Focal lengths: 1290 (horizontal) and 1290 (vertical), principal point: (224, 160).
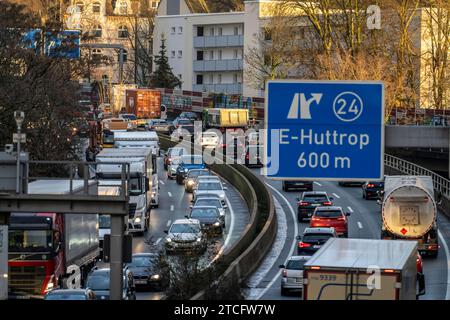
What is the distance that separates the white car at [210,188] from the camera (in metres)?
57.4

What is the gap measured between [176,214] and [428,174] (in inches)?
560

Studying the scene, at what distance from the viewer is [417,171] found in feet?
212

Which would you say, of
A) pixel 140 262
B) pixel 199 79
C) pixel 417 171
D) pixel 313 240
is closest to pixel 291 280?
pixel 140 262

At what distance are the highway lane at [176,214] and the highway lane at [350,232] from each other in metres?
1.86

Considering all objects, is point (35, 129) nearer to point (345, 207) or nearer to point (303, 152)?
point (345, 207)

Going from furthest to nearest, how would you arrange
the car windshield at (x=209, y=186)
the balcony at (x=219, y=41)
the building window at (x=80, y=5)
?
the building window at (x=80, y=5) < the balcony at (x=219, y=41) < the car windshield at (x=209, y=186)

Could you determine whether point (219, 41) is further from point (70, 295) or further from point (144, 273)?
point (70, 295)

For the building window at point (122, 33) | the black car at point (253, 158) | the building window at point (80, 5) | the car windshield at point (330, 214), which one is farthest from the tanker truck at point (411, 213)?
the building window at point (122, 33)

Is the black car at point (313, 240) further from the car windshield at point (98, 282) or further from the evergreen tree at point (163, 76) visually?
the evergreen tree at point (163, 76)

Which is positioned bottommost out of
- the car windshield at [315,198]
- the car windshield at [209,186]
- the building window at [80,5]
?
the car windshield at [315,198]

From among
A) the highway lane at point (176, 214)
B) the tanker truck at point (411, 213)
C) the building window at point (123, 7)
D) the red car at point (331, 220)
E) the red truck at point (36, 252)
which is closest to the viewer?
the red truck at point (36, 252)

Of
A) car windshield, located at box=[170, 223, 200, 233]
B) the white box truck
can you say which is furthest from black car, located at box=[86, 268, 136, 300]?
car windshield, located at box=[170, 223, 200, 233]
